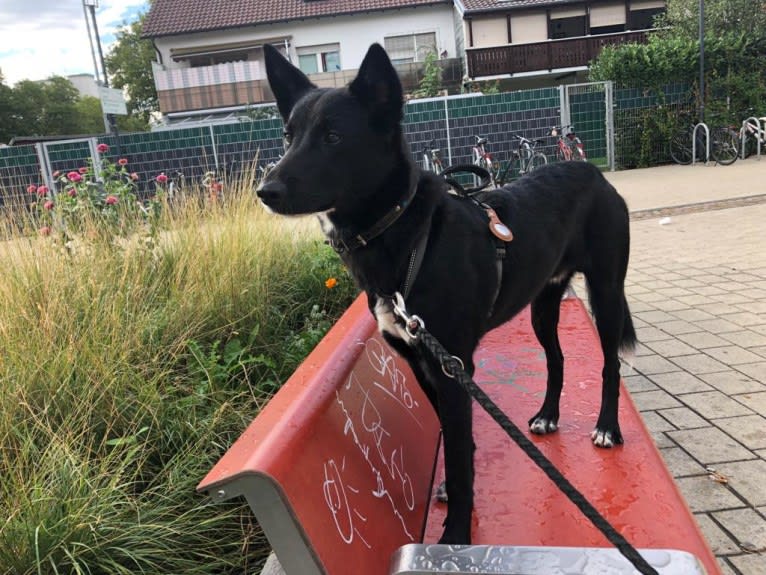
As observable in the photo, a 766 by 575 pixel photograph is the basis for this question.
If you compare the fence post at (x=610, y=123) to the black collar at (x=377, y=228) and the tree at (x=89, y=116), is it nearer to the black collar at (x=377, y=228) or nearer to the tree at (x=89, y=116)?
the black collar at (x=377, y=228)

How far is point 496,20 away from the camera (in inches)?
1128

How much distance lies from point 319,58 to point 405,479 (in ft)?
103

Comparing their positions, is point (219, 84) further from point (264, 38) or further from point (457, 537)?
point (457, 537)

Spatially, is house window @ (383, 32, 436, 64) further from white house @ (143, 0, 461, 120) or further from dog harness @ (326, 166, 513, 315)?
dog harness @ (326, 166, 513, 315)

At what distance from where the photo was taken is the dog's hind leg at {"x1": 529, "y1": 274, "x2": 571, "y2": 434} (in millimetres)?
2398

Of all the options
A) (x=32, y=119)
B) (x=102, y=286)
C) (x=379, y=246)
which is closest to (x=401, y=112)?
(x=379, y=246)

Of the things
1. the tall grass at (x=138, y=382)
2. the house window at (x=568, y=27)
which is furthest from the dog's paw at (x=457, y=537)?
the house window at (x=568, y=27)

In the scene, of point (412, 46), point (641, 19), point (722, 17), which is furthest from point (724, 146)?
point (412, 46)

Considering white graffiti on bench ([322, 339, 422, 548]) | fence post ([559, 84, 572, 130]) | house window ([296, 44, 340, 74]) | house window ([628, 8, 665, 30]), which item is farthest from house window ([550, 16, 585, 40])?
white graffiti on bench ([322, 339, 422, 548])

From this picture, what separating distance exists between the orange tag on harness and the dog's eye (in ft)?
1.89

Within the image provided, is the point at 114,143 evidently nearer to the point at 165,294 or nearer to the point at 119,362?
the point at 165,294

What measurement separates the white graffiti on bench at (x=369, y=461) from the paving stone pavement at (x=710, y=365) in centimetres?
118

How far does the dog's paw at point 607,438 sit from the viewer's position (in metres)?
2.18

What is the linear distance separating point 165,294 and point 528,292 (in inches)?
83.5
